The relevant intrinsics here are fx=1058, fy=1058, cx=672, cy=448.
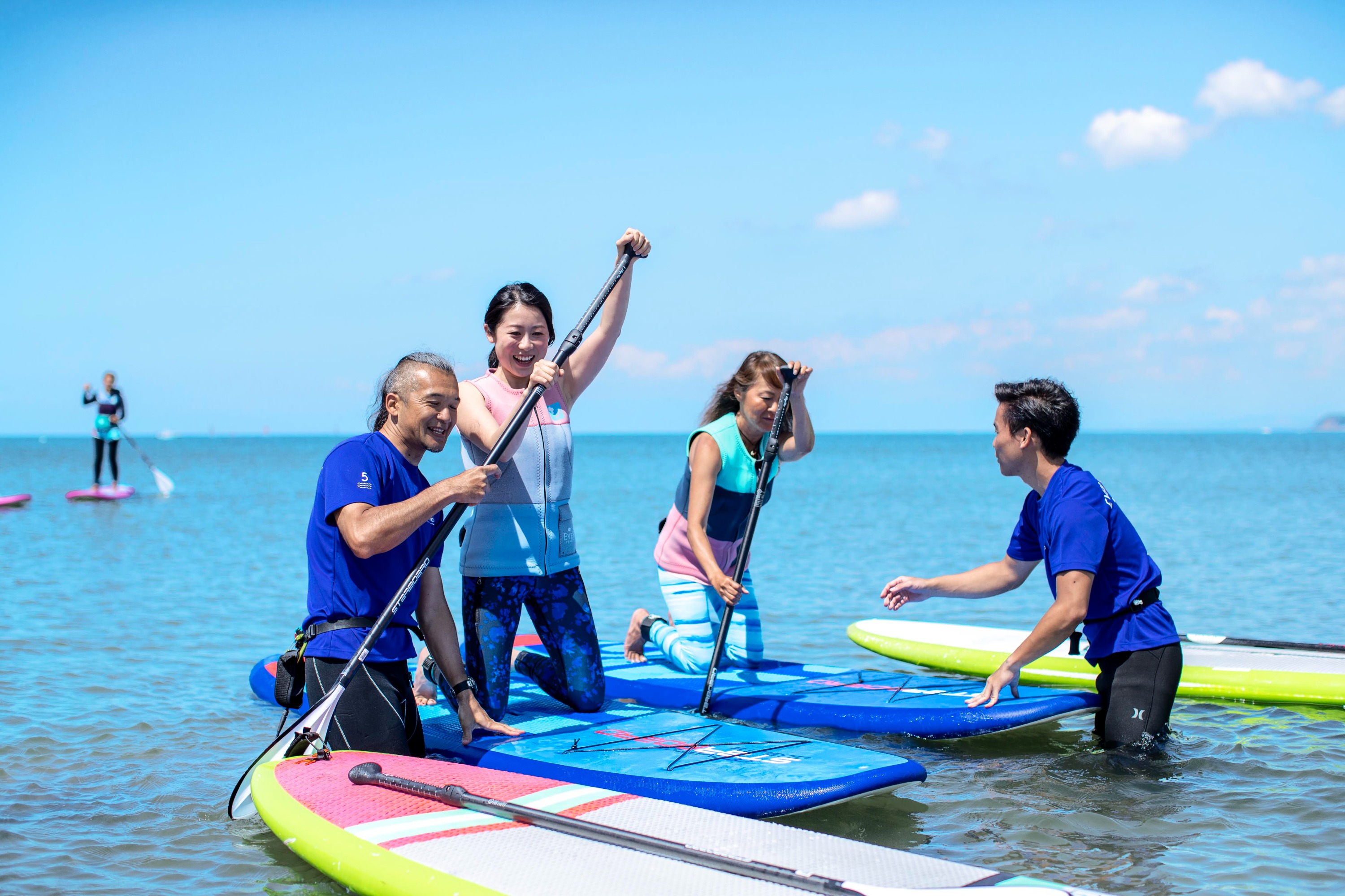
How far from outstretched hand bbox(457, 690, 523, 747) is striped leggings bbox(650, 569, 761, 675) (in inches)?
64.7

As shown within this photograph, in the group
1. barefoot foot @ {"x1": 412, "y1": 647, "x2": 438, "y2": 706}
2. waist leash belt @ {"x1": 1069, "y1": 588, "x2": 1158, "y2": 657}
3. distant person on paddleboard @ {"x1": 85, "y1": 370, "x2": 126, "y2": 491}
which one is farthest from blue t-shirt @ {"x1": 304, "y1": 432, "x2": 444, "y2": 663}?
distant person on paddleboard @ {"x1": 85, "y1": 370, "x2": 126, "y2": 491}

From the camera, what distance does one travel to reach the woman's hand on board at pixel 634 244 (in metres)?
4.99

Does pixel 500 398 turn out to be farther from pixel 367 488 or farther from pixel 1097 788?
pixel 1097 788

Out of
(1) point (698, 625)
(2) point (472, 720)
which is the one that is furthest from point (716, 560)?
(2) point (472, 720)

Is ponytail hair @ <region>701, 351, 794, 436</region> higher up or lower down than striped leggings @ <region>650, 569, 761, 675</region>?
higher up

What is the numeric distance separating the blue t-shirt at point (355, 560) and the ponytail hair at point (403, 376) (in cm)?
16

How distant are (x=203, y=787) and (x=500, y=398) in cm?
238

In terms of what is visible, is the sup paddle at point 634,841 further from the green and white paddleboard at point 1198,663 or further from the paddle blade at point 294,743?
the green and white paddleboard at point 1198,663

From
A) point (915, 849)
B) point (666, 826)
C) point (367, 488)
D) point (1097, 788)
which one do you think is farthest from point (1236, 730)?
point (367, 488)

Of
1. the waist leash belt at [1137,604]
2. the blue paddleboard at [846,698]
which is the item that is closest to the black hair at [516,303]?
the blue paddleboard at [846,698]

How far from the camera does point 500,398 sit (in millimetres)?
4766

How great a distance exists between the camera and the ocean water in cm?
406

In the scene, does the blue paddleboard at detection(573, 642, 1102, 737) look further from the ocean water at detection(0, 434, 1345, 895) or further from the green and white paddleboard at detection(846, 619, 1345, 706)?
the green and white paddleboard at detection(846, 619, 1345, 706)

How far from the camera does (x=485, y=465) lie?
398 centimetres
